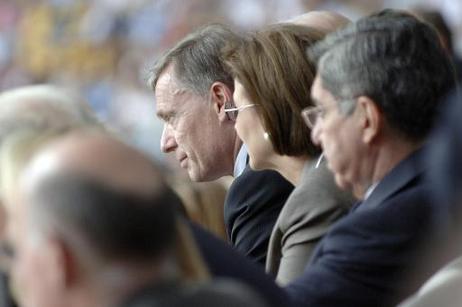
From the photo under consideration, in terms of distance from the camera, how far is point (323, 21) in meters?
3.92

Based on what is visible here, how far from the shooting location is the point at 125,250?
1898mm

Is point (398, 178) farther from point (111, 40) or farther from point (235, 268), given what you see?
point (111, 40)

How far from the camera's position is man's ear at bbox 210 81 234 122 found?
3947mm

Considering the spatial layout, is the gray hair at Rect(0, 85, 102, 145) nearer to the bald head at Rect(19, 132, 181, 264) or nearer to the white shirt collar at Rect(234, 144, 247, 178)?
the bald head at Rect(19, 132, 181, 264)

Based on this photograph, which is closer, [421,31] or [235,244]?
[421,31]

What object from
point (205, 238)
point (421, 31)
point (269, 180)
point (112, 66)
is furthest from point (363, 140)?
point (112, 66)

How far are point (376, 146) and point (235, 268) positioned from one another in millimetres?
499

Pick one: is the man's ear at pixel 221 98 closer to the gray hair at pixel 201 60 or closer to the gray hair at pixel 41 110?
the gray hair at pixel 201 60

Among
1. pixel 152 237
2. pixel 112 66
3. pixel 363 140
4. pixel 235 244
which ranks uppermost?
pixel 152 237

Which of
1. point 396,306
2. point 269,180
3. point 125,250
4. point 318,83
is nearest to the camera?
point 125,250

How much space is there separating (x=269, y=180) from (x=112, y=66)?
16.8 ft

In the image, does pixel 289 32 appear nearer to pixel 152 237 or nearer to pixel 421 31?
pixel 421 31

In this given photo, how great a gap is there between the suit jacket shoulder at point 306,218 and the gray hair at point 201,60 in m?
0.77

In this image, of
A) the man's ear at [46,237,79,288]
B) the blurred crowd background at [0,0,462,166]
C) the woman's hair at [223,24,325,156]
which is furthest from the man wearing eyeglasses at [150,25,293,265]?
the blurred crowd background at [0,0,462,166]
